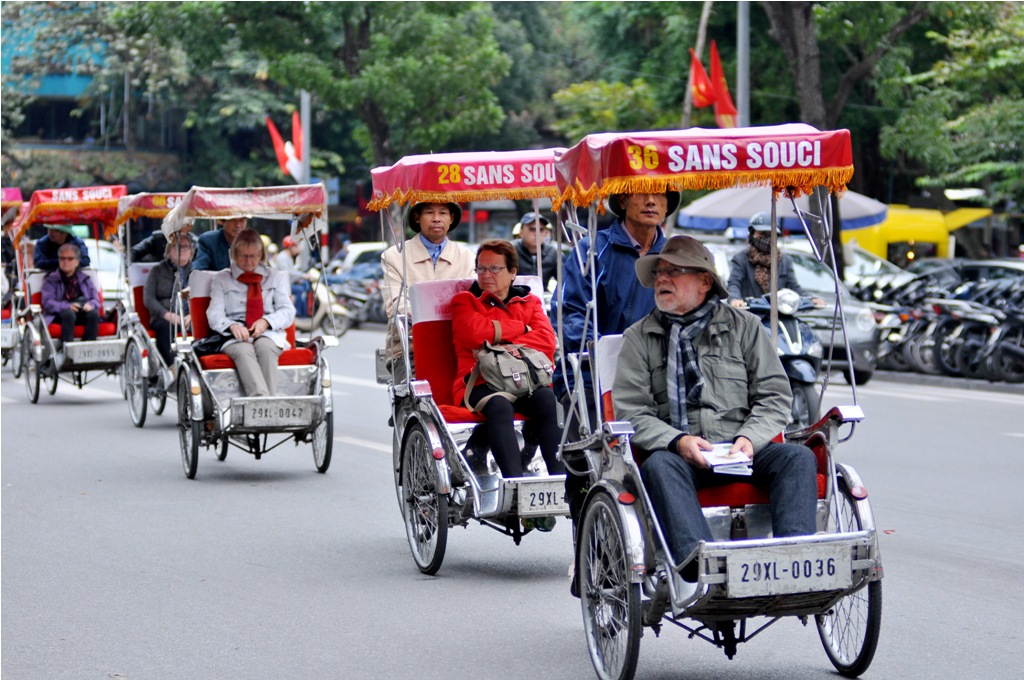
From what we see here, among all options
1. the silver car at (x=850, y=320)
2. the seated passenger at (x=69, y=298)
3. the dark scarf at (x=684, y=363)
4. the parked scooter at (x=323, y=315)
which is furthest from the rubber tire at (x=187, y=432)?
the parked scooter at (x=323, y=315)

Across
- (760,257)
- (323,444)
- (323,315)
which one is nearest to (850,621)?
(760,257)

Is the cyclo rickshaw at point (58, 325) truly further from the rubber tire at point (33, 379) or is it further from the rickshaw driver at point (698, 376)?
the rickshaw driver at point (698, 376)

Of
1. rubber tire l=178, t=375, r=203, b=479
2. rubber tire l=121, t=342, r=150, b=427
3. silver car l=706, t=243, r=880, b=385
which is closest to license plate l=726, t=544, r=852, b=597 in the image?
rubber tire l=178, t=375, r=203, b=479

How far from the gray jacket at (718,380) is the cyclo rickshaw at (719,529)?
0.17 metres

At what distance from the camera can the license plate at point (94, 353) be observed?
49.4ft

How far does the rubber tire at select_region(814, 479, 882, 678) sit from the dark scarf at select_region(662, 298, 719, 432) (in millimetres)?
603

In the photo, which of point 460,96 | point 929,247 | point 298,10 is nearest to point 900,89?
point 929,247

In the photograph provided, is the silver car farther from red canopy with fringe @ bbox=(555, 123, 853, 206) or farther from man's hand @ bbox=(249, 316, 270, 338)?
red canopy with fringe @ bbox=(555, 123, 853, 206)

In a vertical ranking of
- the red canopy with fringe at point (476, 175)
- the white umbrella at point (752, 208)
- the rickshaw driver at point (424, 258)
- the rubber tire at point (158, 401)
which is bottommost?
the rubber tire at point (158, 401)

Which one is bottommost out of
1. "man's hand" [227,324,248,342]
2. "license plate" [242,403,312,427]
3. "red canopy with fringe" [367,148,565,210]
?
"license plate" [242,403,312,427]

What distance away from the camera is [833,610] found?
5.22 metres

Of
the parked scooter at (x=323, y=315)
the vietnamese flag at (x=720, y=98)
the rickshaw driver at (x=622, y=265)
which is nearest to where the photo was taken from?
the rickshaw driver at (x=622, y=265)

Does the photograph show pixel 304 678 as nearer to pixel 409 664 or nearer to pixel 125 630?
pixel 409 664

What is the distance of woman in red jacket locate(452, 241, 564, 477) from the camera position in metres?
7.20
